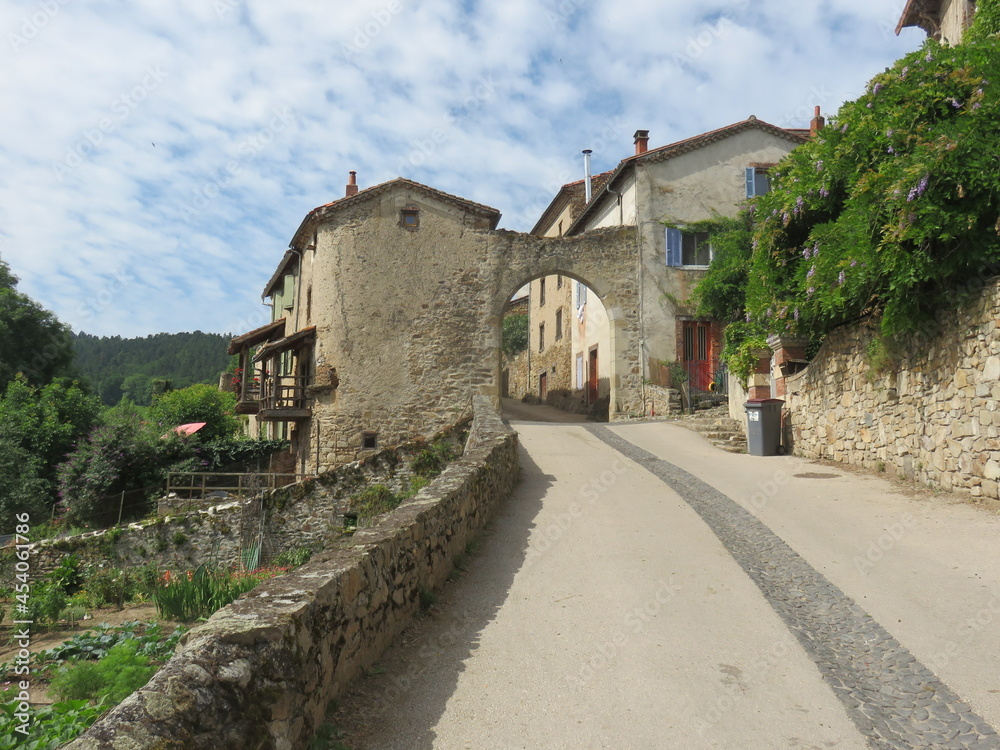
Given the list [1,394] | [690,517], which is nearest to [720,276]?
[690,517]

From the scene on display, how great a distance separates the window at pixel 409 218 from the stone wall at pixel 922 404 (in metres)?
12.1

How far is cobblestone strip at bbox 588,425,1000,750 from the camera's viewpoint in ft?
11.1

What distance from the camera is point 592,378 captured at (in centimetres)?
2489

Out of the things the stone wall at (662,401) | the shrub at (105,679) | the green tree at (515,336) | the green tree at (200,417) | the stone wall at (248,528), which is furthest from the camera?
the green tree at (515,336)

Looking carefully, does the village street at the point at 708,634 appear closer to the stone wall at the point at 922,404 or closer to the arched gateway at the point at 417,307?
the stone wall at the point at 922,404

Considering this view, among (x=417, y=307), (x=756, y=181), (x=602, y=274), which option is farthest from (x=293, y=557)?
(x=756, y=181)

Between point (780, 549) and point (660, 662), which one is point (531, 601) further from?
point (780, 549)

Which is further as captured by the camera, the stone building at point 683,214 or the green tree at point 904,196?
the stone building at point 683,214

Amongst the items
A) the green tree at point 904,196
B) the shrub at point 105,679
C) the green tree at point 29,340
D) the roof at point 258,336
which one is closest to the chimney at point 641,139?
the green tree at point 904,196

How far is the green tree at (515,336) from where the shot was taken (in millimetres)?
39562

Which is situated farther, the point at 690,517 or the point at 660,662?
the point at 690,517

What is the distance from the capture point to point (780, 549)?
21.9 feet

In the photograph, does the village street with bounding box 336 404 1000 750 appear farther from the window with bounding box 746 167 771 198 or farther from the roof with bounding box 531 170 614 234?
the roof with bounding box 531 170 614 234

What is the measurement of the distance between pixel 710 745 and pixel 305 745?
185 cm
